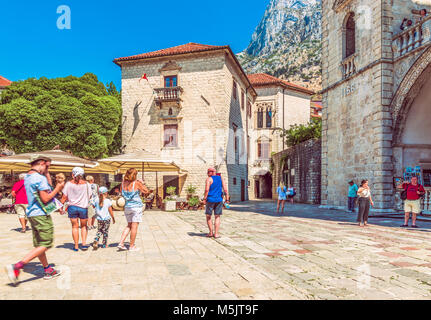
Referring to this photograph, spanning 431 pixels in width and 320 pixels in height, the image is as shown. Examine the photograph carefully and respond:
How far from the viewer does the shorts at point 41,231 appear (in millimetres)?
4477

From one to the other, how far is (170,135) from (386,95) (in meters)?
13.8

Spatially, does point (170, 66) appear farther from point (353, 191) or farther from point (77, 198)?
point (77, 198)

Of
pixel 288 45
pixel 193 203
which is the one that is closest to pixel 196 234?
pixel 193 203

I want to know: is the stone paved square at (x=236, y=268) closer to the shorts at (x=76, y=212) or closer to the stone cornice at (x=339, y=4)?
the shorts at (x=76, y=212)

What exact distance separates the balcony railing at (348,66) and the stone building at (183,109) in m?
8.20

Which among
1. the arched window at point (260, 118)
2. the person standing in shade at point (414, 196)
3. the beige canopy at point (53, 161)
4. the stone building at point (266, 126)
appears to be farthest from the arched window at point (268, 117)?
the person standing in shade at point (414, 196)

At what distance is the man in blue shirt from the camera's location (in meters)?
14.8

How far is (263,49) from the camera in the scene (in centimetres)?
10656

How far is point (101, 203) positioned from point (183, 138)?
16374 mm

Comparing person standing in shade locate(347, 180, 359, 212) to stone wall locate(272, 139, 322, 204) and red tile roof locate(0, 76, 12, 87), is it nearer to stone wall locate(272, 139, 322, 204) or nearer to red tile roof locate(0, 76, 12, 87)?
stone wall locate(272, 139, 322, 204)

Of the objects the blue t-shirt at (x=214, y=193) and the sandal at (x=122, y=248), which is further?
the blue t-shirt at (x=214, y=193)
